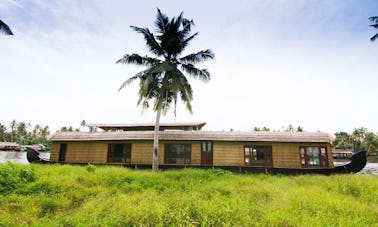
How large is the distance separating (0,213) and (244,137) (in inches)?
490

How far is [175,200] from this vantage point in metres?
6.07

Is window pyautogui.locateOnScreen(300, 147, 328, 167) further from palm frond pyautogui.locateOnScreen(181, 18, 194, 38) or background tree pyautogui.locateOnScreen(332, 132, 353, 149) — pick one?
background tree pyautogui.locateOnScreen(332, 132, 353, 149)

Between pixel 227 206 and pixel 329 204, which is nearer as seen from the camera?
pixel 227 206

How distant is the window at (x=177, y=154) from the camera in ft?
47.8

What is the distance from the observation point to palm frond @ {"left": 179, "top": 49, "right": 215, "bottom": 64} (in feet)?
44.7

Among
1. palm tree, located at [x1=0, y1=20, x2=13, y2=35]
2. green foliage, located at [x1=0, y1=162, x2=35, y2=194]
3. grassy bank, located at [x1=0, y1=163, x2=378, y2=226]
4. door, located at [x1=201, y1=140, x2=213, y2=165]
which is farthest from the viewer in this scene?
door, located at [x1=201, y1=140, x2=213, y2=165]

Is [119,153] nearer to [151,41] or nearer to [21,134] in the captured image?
[151,41]

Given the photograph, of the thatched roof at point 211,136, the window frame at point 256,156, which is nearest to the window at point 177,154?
the thatched roof at point 211,136

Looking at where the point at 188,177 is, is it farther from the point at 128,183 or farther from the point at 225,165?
the point at 225,165

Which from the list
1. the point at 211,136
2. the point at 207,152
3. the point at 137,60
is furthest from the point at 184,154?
the point at 137,60

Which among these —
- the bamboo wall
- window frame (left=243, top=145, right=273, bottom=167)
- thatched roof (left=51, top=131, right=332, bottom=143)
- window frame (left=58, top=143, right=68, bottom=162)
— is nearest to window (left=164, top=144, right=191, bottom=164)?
the bamboo wall

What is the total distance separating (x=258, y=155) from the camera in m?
14.0

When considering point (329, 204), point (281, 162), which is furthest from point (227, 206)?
point (281, 162)

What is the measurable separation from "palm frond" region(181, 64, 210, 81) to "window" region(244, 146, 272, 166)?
19.1 feet
